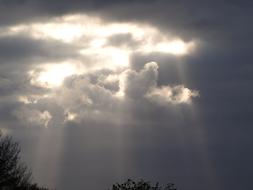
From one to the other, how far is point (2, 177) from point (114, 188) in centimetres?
1736

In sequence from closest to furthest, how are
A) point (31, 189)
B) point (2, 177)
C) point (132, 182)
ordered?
point (132, 182), point (2, 177), point (31, 189)

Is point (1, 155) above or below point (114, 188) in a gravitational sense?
above

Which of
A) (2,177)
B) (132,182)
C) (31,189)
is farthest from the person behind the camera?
(31,189)

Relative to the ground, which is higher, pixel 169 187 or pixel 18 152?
pixel 18 152

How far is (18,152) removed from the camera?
7625 cm

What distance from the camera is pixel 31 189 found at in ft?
274

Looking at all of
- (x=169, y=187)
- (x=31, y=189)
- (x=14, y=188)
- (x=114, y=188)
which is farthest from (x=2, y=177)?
(x=169, y=187)

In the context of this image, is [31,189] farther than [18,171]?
Yes

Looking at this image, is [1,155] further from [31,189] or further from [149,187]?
[149,187]

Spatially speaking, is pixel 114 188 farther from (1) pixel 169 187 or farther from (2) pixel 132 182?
(1) pixel 169 187

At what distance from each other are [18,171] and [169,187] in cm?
2405

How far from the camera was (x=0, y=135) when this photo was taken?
78188 millimetres

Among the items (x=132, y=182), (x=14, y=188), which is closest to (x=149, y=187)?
(x=132, y=182)

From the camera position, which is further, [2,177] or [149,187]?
[2,177]
